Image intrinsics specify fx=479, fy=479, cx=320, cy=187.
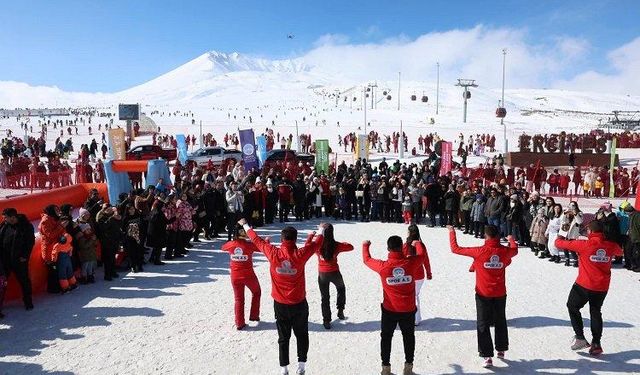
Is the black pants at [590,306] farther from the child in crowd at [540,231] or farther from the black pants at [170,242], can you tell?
the black pants at [170,242]

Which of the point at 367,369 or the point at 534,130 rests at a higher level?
the point at 534,130

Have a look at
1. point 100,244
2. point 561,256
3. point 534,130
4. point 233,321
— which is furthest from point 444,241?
point 534,130

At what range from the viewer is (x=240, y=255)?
240 inches

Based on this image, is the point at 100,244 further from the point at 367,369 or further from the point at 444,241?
the point at 444,241

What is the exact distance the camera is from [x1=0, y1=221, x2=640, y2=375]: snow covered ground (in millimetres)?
5285

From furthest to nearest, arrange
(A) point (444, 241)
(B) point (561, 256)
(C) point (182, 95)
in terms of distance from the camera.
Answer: (C) point (182, 95), (A) point (444, 241), (B) point (561, 256)

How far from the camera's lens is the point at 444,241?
1172 cm

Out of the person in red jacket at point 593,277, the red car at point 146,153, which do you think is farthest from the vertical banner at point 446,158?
the red car at point 146,153

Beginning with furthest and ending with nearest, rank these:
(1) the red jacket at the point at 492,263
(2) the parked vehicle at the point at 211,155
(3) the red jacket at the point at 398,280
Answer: (2) the parked vehicle at the point at 211,155 → (1) the red jacket at the point at 492,263 → (3) the red jacket at the point at 398,280

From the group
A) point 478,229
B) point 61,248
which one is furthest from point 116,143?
point 478,229

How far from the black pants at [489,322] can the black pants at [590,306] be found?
954mm

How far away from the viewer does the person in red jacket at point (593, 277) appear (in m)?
5.38

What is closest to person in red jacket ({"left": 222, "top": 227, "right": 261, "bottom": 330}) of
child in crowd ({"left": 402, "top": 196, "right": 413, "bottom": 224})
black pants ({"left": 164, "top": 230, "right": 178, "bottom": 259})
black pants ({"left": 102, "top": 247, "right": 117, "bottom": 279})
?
black pants ({"left": 102, "top": 247, "right": 117, "bottom": 279})

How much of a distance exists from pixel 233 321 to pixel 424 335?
8.37 feet
